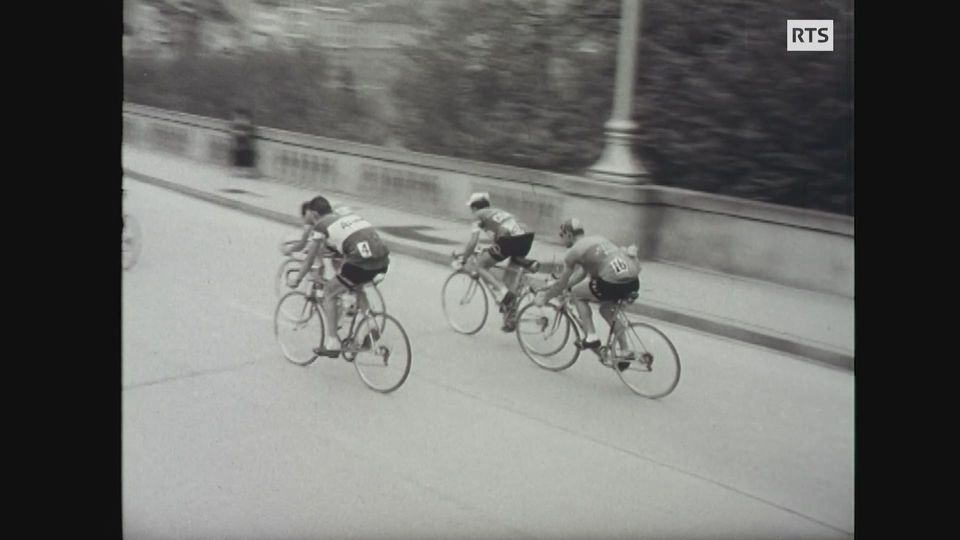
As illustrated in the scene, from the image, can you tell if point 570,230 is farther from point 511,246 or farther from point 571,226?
point 511,246

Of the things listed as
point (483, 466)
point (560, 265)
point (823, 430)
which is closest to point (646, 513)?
point (483, 466)

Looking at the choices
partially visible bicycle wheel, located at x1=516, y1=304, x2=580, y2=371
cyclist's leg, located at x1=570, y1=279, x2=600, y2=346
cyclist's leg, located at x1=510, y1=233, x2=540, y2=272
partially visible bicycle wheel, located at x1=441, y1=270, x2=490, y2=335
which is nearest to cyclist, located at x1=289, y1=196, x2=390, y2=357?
partially visible bicycle wheel, located at x1=441, y1=270, x2=490, y2=335

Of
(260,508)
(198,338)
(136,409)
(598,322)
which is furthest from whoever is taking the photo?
(598,322)

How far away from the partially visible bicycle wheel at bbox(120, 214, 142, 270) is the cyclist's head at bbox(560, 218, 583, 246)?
8.18 feet

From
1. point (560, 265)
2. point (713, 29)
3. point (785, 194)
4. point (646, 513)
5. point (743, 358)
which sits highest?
point (713, 29)

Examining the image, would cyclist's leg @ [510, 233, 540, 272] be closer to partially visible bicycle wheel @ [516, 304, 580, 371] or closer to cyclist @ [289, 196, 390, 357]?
partially visible bicycle wheel @ [516, 304, 580, 371]

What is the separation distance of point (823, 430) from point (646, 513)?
1.23 meters

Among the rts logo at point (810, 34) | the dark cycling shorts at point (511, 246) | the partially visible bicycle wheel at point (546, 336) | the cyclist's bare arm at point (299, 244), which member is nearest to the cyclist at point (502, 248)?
the dark cycling shorts at point (511, 246)

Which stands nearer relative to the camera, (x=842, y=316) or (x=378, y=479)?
(x=378, y=479)

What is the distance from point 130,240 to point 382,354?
1.62 m

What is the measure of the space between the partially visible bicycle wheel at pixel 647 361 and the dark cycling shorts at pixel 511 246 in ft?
2.57

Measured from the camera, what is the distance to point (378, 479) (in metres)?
4.36

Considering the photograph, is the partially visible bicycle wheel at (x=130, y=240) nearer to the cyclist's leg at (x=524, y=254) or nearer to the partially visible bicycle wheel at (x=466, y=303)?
the partially visible bicycle wheel at (x=466, y=303)

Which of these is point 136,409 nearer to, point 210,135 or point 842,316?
point 210,135
